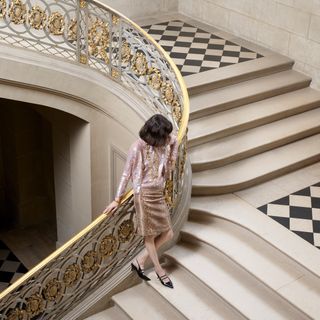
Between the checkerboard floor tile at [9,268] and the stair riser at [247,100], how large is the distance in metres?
4.61

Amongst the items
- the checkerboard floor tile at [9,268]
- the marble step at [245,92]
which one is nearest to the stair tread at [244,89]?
the marble step at [245,92]

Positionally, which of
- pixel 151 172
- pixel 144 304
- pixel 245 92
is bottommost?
pixel 144 304

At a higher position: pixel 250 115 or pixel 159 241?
pixel 250 115

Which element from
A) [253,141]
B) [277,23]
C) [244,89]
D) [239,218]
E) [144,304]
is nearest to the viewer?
[144,304]

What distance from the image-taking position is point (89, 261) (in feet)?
19.9

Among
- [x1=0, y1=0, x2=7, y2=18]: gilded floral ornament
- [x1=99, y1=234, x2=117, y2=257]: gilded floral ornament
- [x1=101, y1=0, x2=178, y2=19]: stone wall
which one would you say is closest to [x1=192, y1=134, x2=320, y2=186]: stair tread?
[x1=99, y1=234, x2=117, y2=257]: gilded floral ornament

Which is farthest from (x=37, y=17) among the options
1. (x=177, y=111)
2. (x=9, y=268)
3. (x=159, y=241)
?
(x=9, y=268)

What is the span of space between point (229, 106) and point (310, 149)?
1154mm

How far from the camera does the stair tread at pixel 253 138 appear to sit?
739cm

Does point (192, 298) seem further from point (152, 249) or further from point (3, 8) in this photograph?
point (3, 8)

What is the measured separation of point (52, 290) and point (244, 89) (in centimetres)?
390

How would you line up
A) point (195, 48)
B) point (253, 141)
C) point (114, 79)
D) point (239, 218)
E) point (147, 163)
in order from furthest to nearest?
point (195, 48) → point (114, 79) → point (253, 141) → point (239, 218) → point (147, 163)

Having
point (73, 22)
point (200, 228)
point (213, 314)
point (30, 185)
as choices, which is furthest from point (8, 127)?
point (213, 314)

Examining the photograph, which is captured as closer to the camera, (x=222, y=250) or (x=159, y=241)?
(x=159, y=241)
